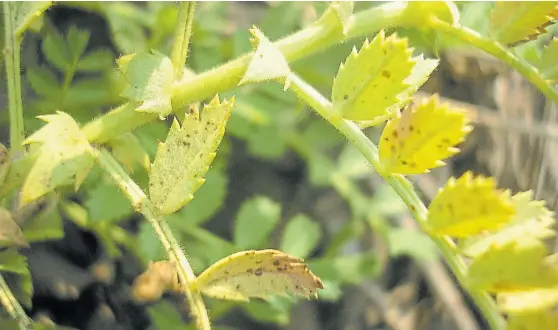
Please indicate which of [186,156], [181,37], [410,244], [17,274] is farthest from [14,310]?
[410,244]

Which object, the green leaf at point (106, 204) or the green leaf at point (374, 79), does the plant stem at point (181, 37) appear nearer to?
the green leaf at point (374, 79)

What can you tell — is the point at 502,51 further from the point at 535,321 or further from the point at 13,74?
the point at 13,74

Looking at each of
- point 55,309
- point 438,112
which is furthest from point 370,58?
point 55,309

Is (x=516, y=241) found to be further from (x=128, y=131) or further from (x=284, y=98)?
(x=284, y=98)

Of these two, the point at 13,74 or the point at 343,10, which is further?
the point at 13,74

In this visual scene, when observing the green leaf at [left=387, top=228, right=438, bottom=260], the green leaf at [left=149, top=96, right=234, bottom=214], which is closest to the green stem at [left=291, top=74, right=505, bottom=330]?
the green leaf at [left=149, top=96, right=234, bottom=214]

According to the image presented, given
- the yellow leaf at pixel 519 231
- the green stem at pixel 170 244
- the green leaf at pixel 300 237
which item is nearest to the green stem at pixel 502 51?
the yellow leaf at pixel 519 231
